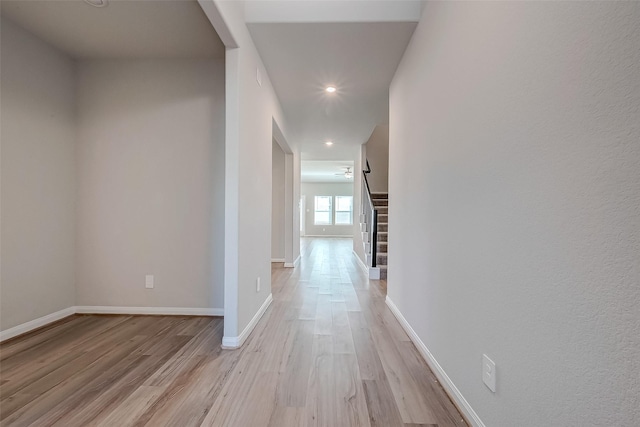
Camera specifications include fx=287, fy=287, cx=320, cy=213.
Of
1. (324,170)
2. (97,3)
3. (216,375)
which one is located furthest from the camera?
(324,170)

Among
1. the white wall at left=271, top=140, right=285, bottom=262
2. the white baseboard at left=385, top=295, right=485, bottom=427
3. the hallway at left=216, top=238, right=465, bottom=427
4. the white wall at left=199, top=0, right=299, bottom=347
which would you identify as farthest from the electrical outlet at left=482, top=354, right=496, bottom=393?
the white wall at left=271, top=140, right=285, bottom=262

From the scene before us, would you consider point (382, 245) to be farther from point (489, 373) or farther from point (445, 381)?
point (489, 373)

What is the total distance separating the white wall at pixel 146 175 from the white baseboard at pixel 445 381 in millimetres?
1787

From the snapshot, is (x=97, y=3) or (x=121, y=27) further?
(x=121, y=27)

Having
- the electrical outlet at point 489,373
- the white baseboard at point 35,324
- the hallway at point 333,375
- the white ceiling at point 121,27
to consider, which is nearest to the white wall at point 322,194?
the hallway at point 333,375

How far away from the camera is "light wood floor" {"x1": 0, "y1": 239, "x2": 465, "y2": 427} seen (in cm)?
141

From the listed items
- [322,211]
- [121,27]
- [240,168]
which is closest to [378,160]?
[240,168]

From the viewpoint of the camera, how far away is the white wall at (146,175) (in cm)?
280

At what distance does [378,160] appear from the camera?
6.44m

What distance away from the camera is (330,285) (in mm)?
4078

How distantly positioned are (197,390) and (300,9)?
2.68 m

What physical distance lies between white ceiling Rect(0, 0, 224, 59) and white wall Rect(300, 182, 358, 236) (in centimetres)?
1002

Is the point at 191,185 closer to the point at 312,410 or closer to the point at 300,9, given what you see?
the point at 300,9

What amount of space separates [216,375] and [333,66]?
9.10ft
